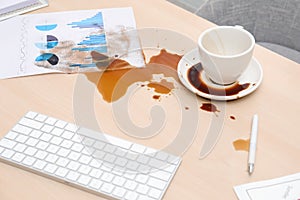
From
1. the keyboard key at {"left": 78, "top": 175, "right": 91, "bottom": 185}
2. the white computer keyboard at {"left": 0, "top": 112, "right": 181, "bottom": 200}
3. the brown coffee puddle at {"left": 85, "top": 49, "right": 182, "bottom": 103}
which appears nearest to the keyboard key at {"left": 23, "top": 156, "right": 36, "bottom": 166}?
the white computer keyboard at {"left": 0, "top": 112, "right": 181, "bottom": 200}

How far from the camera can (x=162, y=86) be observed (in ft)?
3.39

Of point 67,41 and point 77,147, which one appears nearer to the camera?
point 77,147

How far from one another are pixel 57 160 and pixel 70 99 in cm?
17

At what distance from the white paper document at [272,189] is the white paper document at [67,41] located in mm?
400

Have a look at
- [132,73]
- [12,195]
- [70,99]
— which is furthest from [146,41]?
[12,195]

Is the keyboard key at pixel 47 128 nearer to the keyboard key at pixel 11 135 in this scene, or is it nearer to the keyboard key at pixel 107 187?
the keyboard key at pixel 11 135

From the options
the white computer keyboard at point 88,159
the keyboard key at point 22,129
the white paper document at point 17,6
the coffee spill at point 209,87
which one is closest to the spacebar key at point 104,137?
the white computer keyboard at point 88,159

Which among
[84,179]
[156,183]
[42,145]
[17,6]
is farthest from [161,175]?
[17,6]

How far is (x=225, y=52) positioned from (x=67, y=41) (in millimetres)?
383

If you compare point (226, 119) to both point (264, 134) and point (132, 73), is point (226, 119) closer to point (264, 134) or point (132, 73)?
point (264, 134)

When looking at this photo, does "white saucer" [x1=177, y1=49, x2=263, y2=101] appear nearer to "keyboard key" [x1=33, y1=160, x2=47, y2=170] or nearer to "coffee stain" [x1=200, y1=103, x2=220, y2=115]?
"coffee stain" [x1=200, y1=103, x2=220, y2=115]

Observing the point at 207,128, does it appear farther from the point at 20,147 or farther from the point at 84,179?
the point at 20,147

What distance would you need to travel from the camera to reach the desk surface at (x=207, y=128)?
0.83 meters

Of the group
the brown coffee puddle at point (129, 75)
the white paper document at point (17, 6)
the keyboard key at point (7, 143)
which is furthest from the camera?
the white paper document at point (17, 6)
